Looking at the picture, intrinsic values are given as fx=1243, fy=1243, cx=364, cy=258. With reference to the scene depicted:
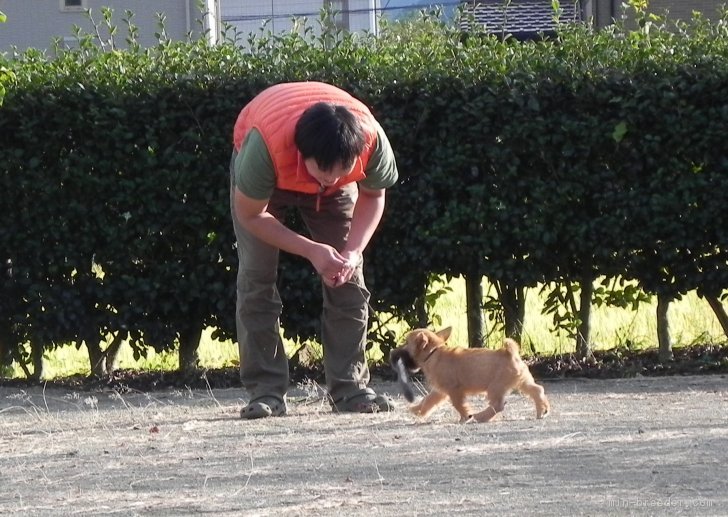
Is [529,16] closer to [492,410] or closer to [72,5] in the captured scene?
[72,5]

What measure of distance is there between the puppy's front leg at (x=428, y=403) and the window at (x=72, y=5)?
20.1 m

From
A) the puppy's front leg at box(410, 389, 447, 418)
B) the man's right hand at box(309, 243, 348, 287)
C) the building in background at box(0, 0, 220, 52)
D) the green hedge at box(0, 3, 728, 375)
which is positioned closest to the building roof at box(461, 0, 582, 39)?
the building in background at box(0, 0, 220, 52)

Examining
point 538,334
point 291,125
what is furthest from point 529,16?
point 291,125

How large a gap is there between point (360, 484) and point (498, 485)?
540 millimetres

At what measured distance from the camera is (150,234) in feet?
27.8

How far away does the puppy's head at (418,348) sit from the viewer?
6.65 meters

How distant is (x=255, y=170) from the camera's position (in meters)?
5.89

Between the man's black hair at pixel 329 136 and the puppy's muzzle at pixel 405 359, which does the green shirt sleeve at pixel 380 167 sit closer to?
the man's black hair at pixel 329 136

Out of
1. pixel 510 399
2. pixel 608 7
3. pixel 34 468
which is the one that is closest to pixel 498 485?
pixel 34 468

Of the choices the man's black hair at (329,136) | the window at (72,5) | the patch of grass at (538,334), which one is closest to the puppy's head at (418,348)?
the man's black hair at (329,136)

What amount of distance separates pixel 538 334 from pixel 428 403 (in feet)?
9.38

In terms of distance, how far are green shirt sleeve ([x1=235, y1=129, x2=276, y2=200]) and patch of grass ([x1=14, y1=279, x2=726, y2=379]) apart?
3.27 meters

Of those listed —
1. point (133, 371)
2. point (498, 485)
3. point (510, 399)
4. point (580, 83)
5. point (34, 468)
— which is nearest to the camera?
point (498, 485)

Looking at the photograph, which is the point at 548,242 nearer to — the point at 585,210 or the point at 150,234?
the point at 585,210
